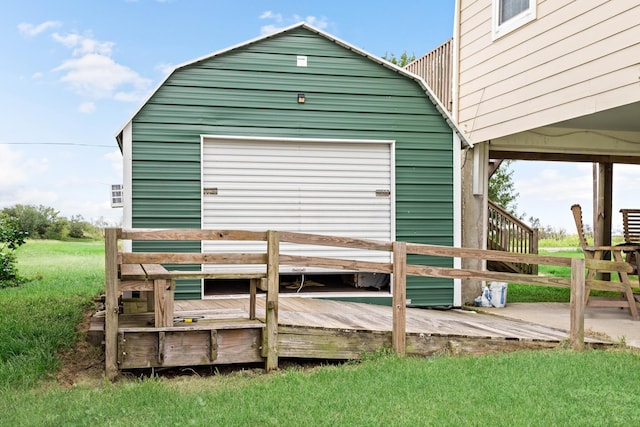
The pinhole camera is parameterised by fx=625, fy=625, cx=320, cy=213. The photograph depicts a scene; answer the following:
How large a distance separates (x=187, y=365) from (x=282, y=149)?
382 cm

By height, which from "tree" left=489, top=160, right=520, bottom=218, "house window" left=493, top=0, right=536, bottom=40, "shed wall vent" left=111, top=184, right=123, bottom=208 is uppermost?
"house window" left=493, top=0, right=536, bottom=40

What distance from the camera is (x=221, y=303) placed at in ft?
24.4

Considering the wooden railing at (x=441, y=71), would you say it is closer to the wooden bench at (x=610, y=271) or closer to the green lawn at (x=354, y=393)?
the wooden bench at (x=610, y=271)

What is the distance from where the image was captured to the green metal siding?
799 cm

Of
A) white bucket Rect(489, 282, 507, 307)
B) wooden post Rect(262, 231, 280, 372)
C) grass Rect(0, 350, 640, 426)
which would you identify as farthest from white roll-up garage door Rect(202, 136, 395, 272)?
grass Rect(0, 350, 640, 426)

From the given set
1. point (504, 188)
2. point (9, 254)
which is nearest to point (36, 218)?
point (9, 254)

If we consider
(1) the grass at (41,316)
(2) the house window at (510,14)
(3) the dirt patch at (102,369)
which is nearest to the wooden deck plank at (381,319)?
(3) the dirt patch at (102,369)

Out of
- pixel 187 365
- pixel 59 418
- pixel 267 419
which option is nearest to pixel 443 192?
pixel 187 365

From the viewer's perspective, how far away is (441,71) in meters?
11.5

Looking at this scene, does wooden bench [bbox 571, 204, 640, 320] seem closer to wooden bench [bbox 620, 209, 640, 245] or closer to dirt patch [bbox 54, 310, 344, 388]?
wooden bench [bbox 620, 209, 640, 245]

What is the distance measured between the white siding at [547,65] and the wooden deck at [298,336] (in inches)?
113

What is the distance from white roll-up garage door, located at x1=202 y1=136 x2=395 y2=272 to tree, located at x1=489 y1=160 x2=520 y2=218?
1180 centimetres

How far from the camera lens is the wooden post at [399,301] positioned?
5789 mm

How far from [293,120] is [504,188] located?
13.4 m
